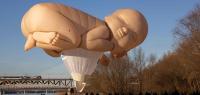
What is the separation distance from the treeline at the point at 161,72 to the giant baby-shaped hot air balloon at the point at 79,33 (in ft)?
57.7

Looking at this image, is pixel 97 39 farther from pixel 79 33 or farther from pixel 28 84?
pixel 28 84

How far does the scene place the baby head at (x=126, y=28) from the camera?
15477 millimetres

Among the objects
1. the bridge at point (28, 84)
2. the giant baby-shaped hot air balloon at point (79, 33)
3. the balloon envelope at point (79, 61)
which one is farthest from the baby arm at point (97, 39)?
the bridge at point (28, 84)

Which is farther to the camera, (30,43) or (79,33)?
(30,43)

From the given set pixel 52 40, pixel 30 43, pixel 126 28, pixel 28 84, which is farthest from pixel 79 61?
pixel 28 84

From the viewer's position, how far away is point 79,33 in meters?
14.7

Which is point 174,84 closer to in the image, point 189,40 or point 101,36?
point 189,40

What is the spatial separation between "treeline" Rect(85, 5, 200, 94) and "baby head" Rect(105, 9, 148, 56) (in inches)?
676

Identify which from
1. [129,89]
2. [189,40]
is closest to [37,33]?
[189,40]

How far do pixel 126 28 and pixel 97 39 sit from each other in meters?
1.26

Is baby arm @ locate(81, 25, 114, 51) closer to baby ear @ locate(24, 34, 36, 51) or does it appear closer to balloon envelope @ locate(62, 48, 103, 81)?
balloon envelope @ locate(62, 48, 103, 81)

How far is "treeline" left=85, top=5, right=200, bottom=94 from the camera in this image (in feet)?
110

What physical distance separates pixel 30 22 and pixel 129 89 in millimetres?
33716

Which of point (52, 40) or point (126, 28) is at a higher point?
point (126, 28)
